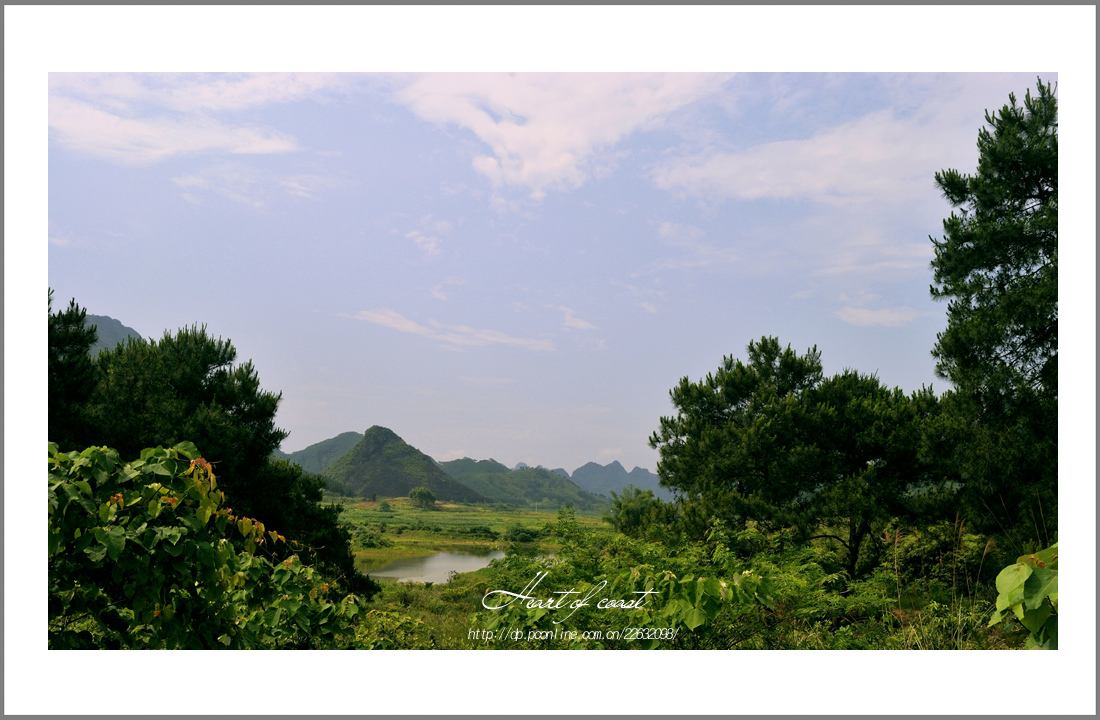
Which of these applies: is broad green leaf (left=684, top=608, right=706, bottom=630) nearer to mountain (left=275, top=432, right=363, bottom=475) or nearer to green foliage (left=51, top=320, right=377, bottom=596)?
mountain (left=275, top=432, right=363, bottom=475)

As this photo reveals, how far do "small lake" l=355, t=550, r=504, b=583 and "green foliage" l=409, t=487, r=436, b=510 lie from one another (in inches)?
17.9

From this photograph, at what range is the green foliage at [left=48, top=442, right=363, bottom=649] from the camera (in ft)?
6.56

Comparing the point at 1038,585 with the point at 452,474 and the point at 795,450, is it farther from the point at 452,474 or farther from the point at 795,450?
the point at 795,450

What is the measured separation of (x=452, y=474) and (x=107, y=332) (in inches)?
118

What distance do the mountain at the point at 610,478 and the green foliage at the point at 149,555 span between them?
2.80 m

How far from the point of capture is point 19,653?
267 cm

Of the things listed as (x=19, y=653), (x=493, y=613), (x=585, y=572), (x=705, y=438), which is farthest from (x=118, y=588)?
(x=705, y=438)

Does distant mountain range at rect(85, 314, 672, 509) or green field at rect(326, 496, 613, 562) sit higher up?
distant mountain range at rect(85, 314, 672, 509)

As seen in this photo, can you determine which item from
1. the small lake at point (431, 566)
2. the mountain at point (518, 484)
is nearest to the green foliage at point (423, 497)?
the mountain at point (518, 484)

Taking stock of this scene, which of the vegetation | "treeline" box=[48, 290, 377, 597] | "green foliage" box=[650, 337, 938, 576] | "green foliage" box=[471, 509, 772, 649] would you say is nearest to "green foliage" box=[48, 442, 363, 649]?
the vegetation

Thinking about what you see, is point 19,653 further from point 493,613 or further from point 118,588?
point 493,613

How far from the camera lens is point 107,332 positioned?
4.72 m

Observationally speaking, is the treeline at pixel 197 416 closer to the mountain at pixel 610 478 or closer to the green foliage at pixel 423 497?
the green foliage at pixel 423 497

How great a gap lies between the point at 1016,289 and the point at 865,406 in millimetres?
2257
